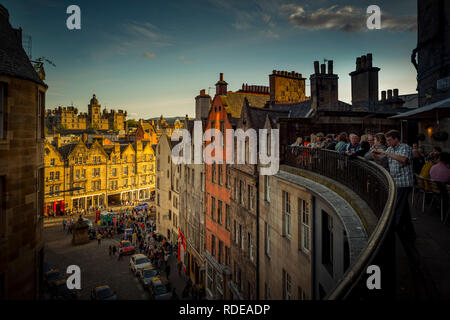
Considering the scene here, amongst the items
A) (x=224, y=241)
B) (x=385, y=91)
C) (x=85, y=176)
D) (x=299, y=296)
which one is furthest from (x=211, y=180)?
(x=85, y=176)

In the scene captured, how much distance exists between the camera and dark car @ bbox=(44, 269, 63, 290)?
23.7m

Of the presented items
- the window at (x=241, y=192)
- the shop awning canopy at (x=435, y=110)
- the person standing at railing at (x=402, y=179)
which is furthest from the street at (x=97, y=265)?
the shop awning canopy at (x=435, y=110)

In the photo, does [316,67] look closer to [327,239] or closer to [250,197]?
[250,197]

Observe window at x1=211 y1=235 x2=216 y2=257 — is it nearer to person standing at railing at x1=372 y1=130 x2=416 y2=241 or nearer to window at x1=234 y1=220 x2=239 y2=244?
window at x1=234 y1=220 x2=239 y2=244

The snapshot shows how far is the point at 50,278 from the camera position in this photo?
24750 millimetres

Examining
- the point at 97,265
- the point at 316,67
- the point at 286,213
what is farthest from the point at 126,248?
the point at 316,67

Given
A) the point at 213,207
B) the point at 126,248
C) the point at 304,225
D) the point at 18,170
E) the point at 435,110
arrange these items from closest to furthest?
the point at 18,170, the point at 435,110, the point at 304,225, the point at 213,207, the point at 126,248

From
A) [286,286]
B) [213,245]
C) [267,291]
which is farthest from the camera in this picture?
[213,245]

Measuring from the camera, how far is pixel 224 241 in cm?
2225

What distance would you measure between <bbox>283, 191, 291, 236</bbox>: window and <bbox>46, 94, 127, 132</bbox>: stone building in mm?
144989

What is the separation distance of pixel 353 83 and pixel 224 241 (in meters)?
20.2

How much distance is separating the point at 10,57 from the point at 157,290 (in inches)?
794

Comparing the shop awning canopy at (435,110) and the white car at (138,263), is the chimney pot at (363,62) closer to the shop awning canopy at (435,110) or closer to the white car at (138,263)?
the shop awning canopy at (435,110)
